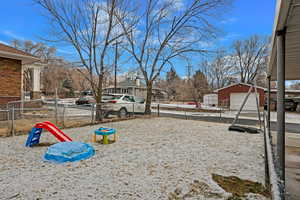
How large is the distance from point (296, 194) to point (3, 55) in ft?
41.9

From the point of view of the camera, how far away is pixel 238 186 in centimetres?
283

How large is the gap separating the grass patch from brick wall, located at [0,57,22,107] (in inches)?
439

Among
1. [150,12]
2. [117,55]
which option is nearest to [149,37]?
[150,12]

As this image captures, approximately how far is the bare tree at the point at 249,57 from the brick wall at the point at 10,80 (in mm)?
36709

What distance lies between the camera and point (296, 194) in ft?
9.32

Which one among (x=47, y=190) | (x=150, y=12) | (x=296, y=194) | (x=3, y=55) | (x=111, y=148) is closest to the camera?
(x=47, y=190)

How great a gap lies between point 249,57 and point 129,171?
4038 cm

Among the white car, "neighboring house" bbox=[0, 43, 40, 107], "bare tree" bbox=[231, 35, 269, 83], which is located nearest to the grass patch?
the white car

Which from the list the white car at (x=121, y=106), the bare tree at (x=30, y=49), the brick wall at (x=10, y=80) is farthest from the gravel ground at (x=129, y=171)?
the bare tree at (x=30, y=49)

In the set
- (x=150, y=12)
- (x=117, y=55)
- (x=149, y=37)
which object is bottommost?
(x=117, y=55)

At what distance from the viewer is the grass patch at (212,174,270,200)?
260cm

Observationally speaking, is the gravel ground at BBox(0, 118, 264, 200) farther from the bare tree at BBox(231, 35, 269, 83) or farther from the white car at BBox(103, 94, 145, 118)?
the bare tree at BBox(231, 35, 269, 83)

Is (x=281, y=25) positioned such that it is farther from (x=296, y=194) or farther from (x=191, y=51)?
(x=191, y=51)

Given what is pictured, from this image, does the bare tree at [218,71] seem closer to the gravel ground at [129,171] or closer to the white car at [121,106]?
the white car at [121,106]
